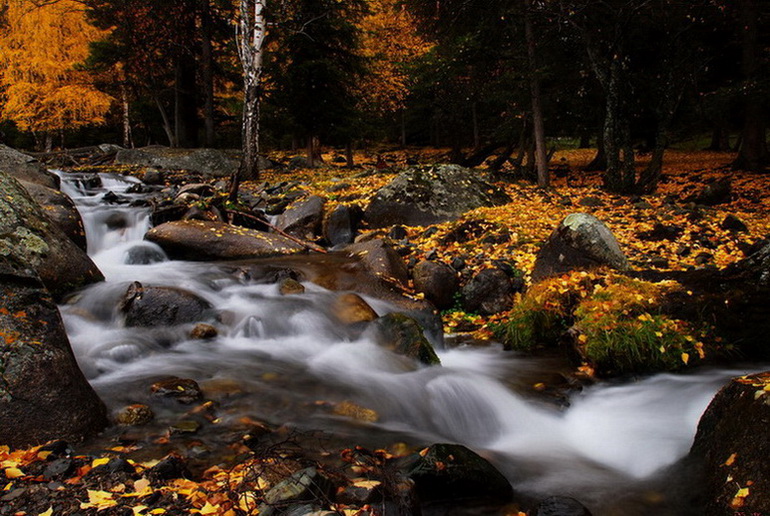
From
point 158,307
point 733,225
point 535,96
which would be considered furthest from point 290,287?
point 535,96

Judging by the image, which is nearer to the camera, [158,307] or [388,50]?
[158,307]

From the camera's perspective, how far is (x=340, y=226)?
10.2 metres

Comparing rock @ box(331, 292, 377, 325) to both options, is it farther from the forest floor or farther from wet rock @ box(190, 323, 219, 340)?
wet rock @ box(190, 323, 219, 340)

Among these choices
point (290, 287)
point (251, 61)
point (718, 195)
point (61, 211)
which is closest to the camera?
point (290, 287)

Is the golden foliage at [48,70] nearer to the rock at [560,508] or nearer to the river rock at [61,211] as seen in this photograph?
the river rock at [61,211]

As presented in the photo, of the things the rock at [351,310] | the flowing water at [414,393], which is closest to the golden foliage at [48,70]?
the flowing water at [414,393]

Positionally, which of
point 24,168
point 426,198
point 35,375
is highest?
point 24,168

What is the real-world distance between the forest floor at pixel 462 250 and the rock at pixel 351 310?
1.49 m

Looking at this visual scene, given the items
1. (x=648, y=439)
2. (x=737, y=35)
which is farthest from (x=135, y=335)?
(x=737, y=35)

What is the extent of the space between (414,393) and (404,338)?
2.91ft

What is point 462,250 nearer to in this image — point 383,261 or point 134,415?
point 383,261

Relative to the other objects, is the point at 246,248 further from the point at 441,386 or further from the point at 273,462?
the point at 273,462

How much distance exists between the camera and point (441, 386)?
492 centimetres

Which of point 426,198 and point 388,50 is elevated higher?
point 388,50
